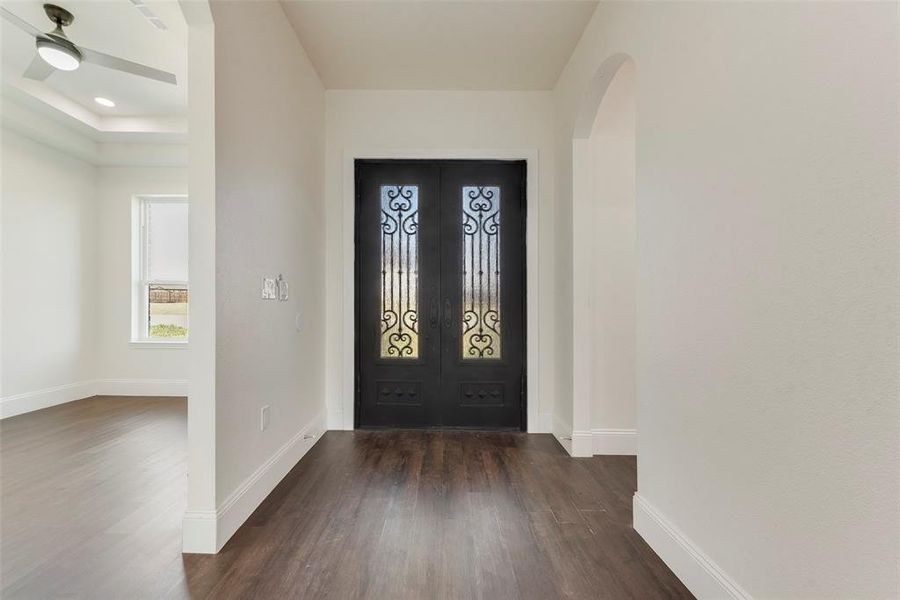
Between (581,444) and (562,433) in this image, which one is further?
(562,433)

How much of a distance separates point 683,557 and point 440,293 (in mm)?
2451

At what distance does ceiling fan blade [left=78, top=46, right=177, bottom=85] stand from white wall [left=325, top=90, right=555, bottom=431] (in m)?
1.27

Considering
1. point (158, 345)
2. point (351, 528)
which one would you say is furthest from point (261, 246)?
point (158, 345)

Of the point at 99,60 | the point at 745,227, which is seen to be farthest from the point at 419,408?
the point at 99,60

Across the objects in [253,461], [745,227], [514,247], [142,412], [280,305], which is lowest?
[142,412]

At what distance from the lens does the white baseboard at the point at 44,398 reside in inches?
154

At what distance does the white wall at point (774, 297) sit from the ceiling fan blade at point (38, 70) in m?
4.13

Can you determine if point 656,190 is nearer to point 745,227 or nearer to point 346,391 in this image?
point 745,227

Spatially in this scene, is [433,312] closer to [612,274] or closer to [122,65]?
[612,274]

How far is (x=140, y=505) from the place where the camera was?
7.18ft

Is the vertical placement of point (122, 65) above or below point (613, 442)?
above

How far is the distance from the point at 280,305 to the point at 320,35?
1.89m

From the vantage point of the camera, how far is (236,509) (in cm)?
195

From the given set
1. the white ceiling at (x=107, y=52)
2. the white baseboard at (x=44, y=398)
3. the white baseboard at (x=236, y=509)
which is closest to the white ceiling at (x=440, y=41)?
the white ceiling at (x=107, y=52)
